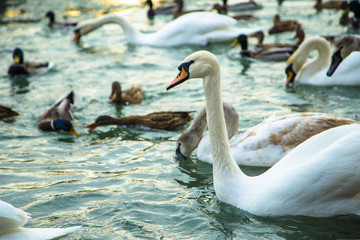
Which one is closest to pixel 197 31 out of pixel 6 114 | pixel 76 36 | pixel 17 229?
pixel 76 36

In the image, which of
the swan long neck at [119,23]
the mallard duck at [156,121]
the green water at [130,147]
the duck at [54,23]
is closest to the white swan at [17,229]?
the green water at [130,147]

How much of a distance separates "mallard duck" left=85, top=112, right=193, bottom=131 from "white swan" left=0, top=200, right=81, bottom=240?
367cm

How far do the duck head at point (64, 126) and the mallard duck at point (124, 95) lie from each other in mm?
1430

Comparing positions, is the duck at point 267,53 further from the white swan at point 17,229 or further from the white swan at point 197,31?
the white swan at point 17,229

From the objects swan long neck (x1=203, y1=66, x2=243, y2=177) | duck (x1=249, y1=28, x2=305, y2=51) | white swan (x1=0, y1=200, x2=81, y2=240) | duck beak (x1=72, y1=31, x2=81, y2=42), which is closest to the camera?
→ white swan (x1=0, y1=200, x2=81, y2=240)

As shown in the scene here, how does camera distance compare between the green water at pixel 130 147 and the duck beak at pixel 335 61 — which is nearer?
the green water at pixel 130 147

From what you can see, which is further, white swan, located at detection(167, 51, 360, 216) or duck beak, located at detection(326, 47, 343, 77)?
duck beak, located at detection(326, 47, 343, 77)

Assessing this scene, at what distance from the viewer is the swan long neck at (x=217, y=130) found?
527cm

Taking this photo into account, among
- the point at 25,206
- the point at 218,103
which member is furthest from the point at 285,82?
the point at 25,206

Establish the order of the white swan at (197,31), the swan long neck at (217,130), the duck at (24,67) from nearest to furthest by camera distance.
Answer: the swan long neck at (217,130)
the duck at (24,67)
the white swan at (197,31)

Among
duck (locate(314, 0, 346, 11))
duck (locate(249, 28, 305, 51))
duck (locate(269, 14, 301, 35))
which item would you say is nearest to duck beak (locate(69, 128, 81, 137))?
duck (locate(249, 28, 305, 51))

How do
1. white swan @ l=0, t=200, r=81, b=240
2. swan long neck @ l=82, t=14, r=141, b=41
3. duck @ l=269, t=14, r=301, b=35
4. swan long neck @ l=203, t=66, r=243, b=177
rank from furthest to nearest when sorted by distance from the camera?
swan long neck @ l=82, t=14, r=141, b=41 < duck @ l=269, t=14, r=301, b=35 < swan long neck @ l=203, t=66, r=243, b=177 < white swan @ l=0, t=200, r=81, b=240

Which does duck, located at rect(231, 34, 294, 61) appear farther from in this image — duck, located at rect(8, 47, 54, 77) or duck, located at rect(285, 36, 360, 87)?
duck, located at rect(8, 47, 54, 77)

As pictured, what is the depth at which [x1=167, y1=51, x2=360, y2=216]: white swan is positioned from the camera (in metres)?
4.64
